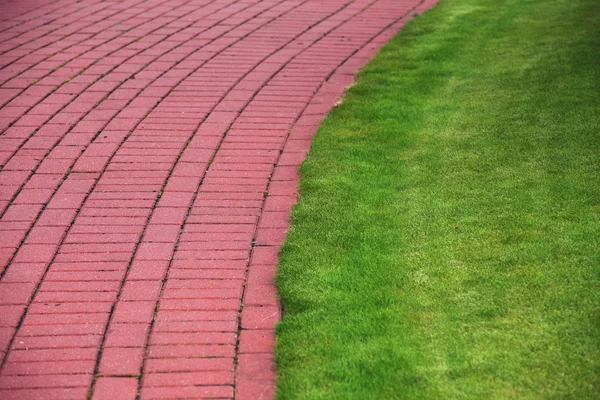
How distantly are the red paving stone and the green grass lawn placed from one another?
8.2 inches

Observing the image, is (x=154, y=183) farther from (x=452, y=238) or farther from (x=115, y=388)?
(x=115, y=388)

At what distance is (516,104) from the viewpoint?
20.4ft

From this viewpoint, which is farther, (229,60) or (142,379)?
(229,60)

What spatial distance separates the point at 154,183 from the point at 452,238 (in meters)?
1.84

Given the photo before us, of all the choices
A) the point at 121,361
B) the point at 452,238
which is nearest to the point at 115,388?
the point at 121,361

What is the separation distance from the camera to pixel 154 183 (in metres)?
5.26

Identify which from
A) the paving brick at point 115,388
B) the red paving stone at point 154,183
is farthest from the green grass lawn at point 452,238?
the paving brick at point 115,388

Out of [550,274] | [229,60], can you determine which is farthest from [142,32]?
[550,274]

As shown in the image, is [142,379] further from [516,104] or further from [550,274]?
[516,104]

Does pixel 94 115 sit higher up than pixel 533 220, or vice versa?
pixel 94 115

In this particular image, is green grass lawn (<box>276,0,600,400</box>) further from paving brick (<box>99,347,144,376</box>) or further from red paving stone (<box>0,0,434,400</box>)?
paving brick (<box>99,347,144,376</box>)

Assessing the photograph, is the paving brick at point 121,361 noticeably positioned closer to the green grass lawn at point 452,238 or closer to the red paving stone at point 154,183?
the red paving stone at point 154,183

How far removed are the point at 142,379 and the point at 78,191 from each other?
6.40 feet

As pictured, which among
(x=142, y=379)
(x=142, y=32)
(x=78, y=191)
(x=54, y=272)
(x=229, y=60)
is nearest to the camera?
(x=142, y=379)
